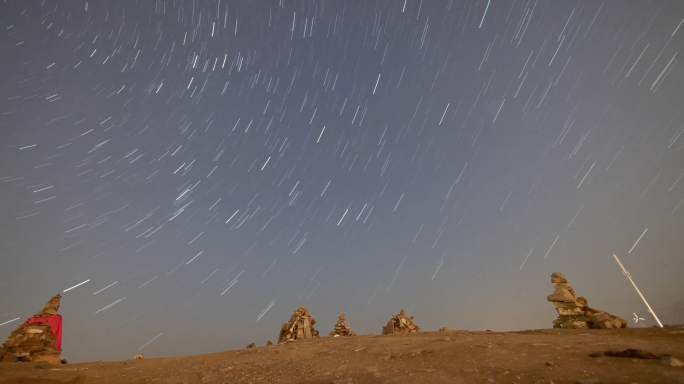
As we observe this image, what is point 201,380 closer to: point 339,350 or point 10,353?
point 339,350

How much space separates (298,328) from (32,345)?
17.8m

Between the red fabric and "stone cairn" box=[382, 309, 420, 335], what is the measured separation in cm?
2488

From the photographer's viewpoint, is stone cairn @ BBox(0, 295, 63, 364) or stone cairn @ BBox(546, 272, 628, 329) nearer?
stone cairn @ BBox(0, 295, 63, 364)

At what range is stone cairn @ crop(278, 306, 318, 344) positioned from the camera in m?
25.3

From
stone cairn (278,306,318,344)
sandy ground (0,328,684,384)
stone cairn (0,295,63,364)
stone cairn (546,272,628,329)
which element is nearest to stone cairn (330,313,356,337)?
stone cairn (278,306,318,344)

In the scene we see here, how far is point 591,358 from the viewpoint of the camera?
8695mm

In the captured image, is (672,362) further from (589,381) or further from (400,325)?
(400,325)

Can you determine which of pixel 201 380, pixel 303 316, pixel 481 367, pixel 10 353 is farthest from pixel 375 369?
pixel 10 353

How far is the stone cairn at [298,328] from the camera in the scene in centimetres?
2529

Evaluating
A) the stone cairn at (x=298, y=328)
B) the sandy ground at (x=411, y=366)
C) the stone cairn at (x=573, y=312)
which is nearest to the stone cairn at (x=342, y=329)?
the stone cairn at (x=298, y=328)

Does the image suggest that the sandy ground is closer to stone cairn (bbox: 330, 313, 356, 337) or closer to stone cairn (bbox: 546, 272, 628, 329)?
stone cairn (bbox: 546, 272, 628, 329)

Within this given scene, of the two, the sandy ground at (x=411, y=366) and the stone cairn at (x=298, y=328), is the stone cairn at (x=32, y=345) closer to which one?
the sandy ground at (x=411, y=366)

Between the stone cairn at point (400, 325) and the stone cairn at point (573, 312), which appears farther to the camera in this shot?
the stone cairn at point (400, 325)

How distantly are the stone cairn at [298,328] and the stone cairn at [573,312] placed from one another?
20117 millimetres
